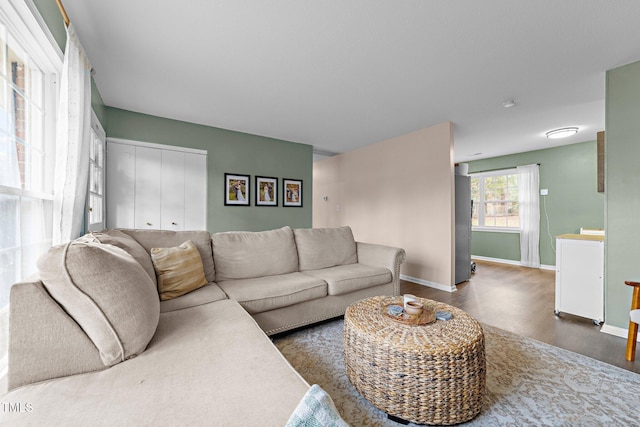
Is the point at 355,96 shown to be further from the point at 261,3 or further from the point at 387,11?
the point at 261,3

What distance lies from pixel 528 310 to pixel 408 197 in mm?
2170

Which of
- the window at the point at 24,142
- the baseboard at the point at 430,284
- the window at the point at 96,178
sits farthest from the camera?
the baseboard at the point at 430,284

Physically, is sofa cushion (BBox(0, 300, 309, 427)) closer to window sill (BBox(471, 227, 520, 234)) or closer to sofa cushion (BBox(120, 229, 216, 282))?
sofa cushion (BBox(120, 229, 216, 282))

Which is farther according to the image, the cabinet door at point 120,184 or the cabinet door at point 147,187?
the cabinet door at point 147,187

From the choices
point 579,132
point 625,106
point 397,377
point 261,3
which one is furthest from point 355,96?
point 579,132

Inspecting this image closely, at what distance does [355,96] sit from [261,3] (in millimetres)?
1548

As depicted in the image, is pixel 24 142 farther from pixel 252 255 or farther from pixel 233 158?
pixel 233 158

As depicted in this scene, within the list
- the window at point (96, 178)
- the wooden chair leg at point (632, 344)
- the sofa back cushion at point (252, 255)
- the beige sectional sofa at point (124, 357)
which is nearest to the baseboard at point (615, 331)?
the wooden chair leg at point (632, 344)

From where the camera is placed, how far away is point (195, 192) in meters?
3.90

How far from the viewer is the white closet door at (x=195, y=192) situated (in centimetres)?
384

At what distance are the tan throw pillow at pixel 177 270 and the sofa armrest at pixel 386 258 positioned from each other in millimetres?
1815

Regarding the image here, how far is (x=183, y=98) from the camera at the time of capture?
119 inches

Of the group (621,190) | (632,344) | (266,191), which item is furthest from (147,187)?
(621,190)

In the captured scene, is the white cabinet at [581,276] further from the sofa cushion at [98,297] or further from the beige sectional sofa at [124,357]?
the sofa cushion at [98,297]
